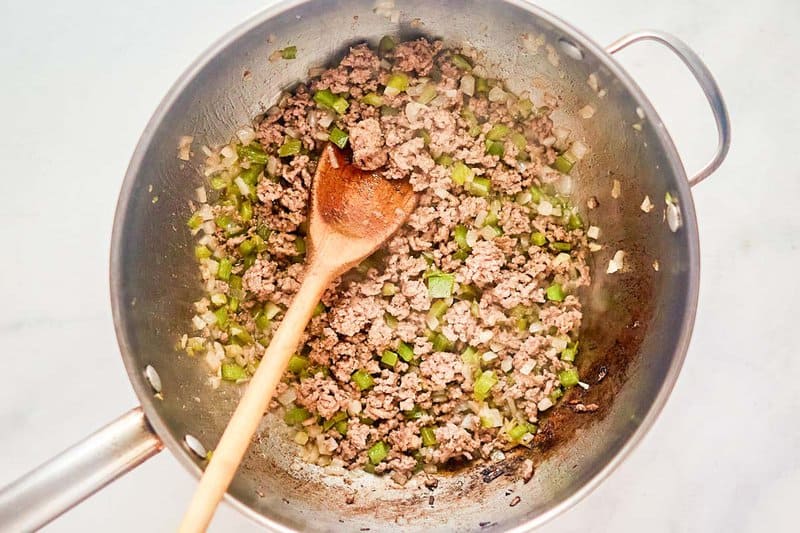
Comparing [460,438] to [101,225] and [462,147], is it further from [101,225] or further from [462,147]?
[101,225]

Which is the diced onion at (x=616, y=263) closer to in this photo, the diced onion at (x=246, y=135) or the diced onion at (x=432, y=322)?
the diced onion at (x=432, y=322)

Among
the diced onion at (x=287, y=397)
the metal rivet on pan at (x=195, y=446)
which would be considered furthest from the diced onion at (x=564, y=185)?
the metal rivet on pan at (x=195, y=446)

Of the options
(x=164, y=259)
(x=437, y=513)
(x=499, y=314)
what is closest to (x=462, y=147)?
(x=499, y=314)

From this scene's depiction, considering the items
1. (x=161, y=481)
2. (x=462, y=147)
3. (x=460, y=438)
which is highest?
(x=462, y=147)

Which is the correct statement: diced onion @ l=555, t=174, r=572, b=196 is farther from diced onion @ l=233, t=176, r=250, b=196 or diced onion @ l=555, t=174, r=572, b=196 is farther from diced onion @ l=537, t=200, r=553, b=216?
diced onion @ l=233, t=176, r=250, b=196

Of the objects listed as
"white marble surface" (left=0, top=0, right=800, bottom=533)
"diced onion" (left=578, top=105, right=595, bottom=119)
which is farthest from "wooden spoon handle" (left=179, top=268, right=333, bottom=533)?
"diced onion" (left=578, top=105, right=595, bottom=119)
